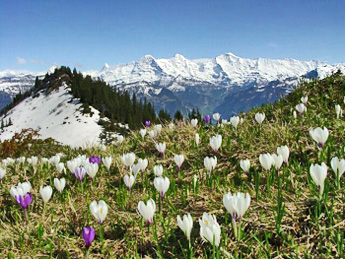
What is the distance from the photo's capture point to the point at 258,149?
4.45m

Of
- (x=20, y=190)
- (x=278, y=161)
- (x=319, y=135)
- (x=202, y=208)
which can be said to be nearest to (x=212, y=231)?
(x=202, y=208)

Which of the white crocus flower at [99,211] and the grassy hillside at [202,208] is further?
the white crocus flower at [99,211]

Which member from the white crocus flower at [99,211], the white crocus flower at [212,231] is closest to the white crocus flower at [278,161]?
the white crocus flower at [212,231]

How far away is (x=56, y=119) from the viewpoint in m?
112

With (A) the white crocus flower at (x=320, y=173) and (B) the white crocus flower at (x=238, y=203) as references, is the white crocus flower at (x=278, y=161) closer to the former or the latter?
(A) the white crocus flower at (x=320, y=173)

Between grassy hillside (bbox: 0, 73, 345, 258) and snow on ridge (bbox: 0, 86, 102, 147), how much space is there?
79158 millimetres

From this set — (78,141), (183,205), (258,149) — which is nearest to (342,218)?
(183,205)

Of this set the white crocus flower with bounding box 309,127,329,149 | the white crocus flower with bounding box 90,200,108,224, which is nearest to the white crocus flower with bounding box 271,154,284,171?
the white crocus flower with bounding box 309,127,329,149

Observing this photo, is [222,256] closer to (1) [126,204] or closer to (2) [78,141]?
(1) [126,204]

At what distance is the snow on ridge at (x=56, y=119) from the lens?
93312 millimetres

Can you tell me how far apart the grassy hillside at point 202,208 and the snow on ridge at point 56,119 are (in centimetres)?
7916

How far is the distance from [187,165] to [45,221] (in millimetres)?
2170

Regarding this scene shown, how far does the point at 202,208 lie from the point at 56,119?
117 meters

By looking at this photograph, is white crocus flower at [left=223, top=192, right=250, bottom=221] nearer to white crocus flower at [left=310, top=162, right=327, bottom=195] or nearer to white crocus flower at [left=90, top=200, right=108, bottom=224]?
white crocus flower at [left=310, top=162, right=327, bottom=195]
